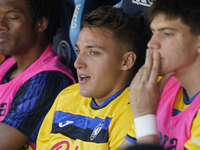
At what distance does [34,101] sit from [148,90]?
0.80 metres

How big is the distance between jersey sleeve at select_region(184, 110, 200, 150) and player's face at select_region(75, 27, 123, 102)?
48 cm

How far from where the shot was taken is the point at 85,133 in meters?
1.32

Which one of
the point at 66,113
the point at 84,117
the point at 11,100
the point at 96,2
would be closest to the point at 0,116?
the point at 11,100

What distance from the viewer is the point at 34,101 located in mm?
1690

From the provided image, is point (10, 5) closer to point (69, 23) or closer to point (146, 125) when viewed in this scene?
point (69, 23)

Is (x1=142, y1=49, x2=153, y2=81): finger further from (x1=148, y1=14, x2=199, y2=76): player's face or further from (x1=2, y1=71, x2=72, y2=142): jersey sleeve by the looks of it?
(x1=2, y1=71, x2=72, y2=142): jersey sleeve

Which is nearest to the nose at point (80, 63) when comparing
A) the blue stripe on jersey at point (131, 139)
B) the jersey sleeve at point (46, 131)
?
the jersey sleeve at point (46, 131)

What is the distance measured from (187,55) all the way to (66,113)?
2.17 ft

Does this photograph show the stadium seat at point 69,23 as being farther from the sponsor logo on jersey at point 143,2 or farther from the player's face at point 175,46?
the player's face at point 175,46

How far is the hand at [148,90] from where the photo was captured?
1047 mm

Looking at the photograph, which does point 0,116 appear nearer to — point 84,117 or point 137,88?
point 84,117

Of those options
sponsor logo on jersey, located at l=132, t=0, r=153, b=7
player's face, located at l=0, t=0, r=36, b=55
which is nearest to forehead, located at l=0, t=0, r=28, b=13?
player's face, located at l=0, t=0, r=36, b=55

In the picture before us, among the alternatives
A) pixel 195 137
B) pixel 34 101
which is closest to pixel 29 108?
pixel 34 101

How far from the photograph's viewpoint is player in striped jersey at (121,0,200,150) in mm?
1008
